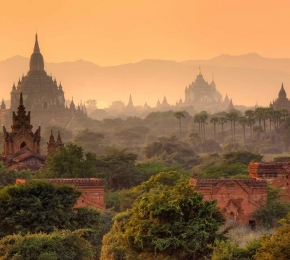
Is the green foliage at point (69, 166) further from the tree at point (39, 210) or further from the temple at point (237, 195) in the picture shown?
the tree at point (39, 210)

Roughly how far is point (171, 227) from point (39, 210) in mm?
5349

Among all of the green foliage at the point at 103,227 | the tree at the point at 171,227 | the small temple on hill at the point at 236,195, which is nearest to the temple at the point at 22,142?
the small temple on hill at the point at 236,195

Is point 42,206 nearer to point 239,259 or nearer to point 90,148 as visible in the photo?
point 239,259

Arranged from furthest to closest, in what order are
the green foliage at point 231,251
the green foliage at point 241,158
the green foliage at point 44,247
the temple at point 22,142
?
the green foliage at point 241,158 < the temple at point 22,142 < the green foliage at point 44,247 < the green foliage at point 231,251

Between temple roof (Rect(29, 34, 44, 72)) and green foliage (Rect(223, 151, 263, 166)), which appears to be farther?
temple roof (Rect(29, 34, 44, 72))

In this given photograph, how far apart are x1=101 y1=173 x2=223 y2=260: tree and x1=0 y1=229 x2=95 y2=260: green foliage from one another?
154 centimetres

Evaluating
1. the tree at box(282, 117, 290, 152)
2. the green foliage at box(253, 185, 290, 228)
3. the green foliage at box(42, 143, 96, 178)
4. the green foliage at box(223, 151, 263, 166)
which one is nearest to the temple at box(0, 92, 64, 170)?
the green foliage at box(42, 143, 96, 178)

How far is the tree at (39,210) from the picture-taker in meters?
33.1

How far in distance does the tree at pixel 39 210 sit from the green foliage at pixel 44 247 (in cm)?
204

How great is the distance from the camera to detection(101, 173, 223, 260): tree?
1190 inches

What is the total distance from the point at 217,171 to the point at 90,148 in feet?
193

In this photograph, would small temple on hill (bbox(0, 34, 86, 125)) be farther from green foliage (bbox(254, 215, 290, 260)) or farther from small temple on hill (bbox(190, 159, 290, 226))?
green foliage (bbox(254, 215, 290, 260))

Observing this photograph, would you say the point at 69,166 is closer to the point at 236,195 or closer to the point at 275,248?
the point at 236,195

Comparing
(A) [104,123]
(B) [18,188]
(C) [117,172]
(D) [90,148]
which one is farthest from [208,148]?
(B) [18,188]
